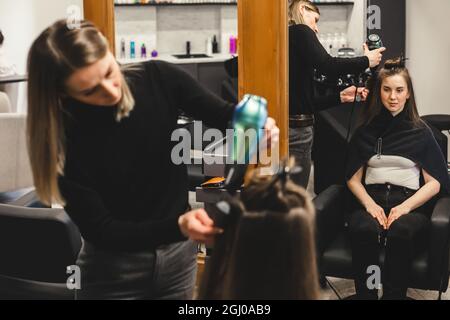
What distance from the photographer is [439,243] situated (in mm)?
2570

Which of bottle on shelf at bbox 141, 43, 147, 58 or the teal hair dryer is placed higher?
bottle on shelf at bbox 141, 43, 147, 58

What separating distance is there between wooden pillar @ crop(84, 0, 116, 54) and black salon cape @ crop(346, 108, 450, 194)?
3.97ft

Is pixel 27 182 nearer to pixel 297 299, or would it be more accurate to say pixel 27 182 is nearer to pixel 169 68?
pixel 169 68

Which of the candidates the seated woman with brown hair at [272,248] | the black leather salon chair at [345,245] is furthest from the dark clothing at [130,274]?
the black leather salon chair at [345,245]

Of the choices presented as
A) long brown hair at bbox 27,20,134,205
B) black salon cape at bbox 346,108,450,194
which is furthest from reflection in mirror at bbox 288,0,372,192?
long brown hair at bbox 27,20,134,205

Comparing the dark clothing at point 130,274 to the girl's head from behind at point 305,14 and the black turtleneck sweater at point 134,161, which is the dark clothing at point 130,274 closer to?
the black turtleneck sweater at point 134,161

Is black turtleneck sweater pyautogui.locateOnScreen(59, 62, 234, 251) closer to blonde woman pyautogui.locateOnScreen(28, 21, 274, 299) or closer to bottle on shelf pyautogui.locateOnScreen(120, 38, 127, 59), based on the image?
blonde woman pyautogui.locateOnScreen(28, 21, 274, 299)

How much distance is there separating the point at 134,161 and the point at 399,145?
1.72 metres

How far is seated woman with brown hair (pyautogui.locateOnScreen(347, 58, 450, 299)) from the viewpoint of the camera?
269cm

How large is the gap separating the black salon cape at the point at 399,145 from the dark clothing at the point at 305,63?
1.09 ft

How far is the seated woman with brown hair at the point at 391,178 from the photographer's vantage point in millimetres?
2691

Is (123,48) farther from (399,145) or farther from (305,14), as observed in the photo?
(399,145)

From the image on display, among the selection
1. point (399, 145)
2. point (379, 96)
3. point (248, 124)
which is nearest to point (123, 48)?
point (379, 96)

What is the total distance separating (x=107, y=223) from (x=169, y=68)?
381 mm
